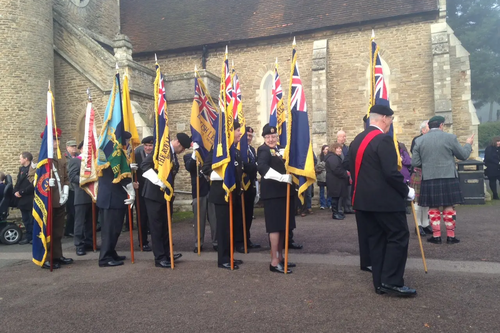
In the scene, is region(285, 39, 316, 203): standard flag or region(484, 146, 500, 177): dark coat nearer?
region(285, 39, 316, 203): standard flag

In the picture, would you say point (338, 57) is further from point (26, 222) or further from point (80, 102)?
point (26, 222)

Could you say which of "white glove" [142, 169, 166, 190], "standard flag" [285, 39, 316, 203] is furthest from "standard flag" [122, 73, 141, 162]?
"standard flag" [285, 39, 316, 203]

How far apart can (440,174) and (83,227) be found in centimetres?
632

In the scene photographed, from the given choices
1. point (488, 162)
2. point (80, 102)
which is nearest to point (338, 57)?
point (488, 162)

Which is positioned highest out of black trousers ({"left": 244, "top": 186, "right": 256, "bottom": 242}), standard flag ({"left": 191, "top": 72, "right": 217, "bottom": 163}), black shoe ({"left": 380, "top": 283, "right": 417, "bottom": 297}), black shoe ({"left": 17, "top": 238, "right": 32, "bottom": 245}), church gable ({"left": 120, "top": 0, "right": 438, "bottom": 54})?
church gable ({"left": 120, "top": 0, "right": 438, "bottom": 54})

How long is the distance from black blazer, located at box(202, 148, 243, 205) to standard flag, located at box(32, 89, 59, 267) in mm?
2351

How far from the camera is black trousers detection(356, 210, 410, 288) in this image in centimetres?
428

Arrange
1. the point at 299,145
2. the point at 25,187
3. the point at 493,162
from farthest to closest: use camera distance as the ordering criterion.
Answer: the point at 493,162 → the point at 25,187 → the point at 299,145

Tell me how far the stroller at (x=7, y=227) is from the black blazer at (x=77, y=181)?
2.42 m

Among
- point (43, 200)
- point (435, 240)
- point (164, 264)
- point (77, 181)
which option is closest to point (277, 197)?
point (164, 264)

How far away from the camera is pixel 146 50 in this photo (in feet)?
63.3

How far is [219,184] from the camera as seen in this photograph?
5922 mm

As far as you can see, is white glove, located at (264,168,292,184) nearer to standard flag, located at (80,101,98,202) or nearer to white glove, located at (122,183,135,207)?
white glove, located at (122,183,135,207)

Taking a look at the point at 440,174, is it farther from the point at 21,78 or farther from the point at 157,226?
the point at 21,78
